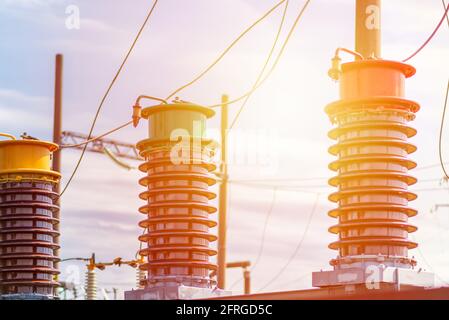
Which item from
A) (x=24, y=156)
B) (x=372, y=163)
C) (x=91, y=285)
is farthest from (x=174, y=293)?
(x=91, y=285)

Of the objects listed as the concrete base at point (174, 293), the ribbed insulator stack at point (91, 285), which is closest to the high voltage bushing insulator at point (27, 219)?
the concrete base at point (174, 293)

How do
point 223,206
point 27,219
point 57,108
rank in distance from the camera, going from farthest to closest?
point 223,206, point 57,108, point 27,219

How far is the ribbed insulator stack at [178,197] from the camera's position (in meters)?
21.4

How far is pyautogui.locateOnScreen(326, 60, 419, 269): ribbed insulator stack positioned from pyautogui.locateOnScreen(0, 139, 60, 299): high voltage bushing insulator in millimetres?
8880

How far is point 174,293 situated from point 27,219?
6067 mm

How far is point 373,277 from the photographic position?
59.2 feet

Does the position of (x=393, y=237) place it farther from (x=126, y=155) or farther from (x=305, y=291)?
(x=126, y=155)

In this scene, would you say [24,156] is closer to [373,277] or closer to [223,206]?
[373,277]

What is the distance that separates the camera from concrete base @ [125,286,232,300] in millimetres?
20781

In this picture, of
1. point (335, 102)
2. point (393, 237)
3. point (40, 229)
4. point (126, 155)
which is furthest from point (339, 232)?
point (126, 155)

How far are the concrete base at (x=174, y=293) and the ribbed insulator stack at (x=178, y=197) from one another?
0.99ft

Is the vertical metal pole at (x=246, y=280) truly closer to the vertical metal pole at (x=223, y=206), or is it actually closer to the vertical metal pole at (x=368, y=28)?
the vertical metal pole at (x=223, y=206)
